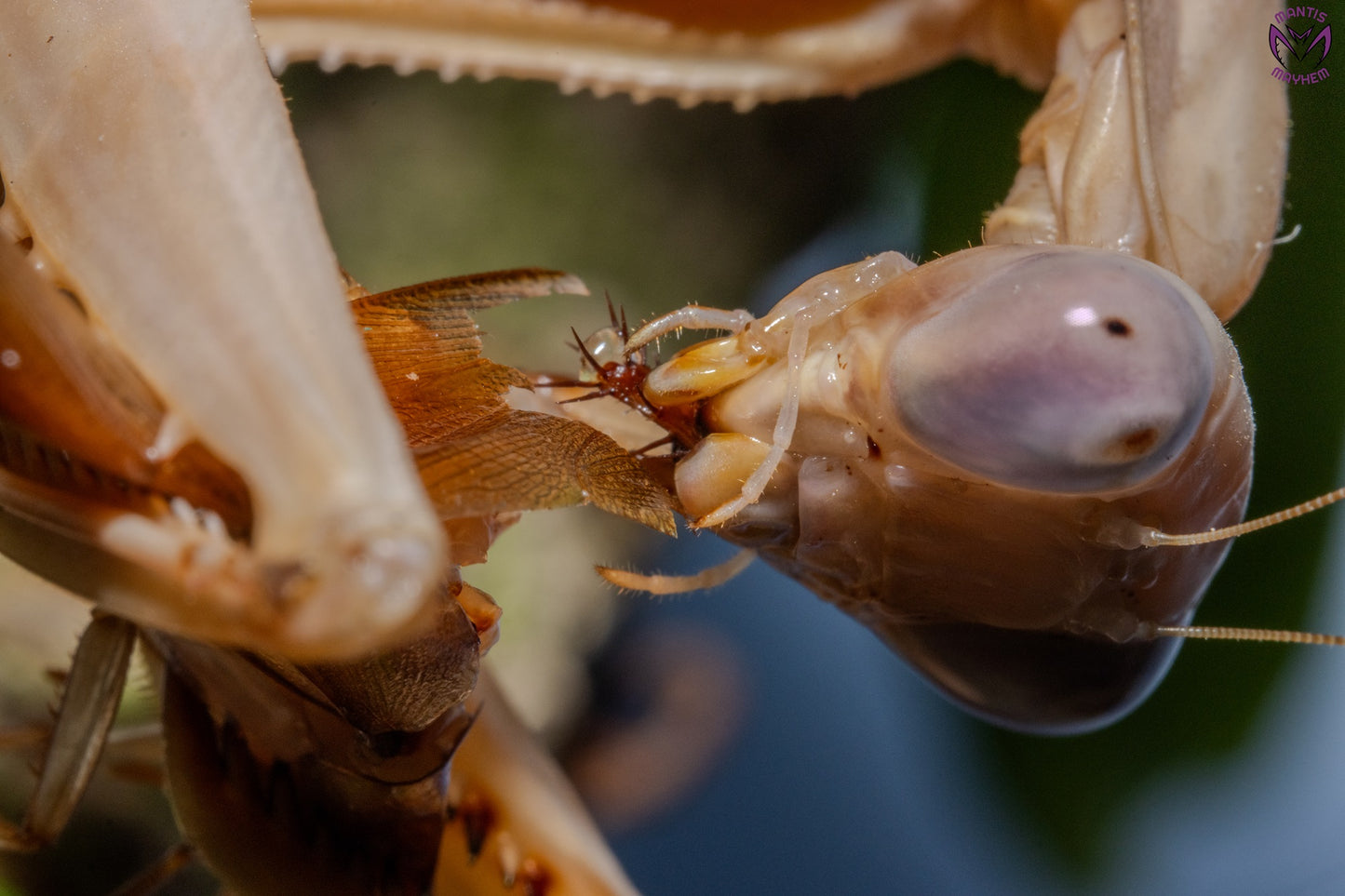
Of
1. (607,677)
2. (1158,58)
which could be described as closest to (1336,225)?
(1158,58)

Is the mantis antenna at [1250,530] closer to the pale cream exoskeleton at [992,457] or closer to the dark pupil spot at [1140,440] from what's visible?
the pale cream exoskeleton at [992,457]

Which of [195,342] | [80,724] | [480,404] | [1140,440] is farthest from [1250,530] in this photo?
[80,724]

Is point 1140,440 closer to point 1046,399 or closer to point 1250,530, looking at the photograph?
point 1046,399

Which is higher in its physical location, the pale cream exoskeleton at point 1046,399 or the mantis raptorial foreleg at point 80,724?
the pale cream exoskeleton at point 1046,399

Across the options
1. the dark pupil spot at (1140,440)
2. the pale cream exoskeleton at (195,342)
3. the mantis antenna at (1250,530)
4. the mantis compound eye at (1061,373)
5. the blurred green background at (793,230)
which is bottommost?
the blurred green background at (793,230)

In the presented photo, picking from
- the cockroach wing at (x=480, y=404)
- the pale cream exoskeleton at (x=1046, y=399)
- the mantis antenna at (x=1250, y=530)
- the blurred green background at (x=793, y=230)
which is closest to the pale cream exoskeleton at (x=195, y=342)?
the cockroach wing at (x=480, y=404)

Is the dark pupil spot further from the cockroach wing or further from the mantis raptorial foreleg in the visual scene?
the mantis raptorial foreleg

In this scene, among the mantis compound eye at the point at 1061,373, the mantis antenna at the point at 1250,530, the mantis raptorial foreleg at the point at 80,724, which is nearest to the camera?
the mantis compound eye at the point at 1061,373
